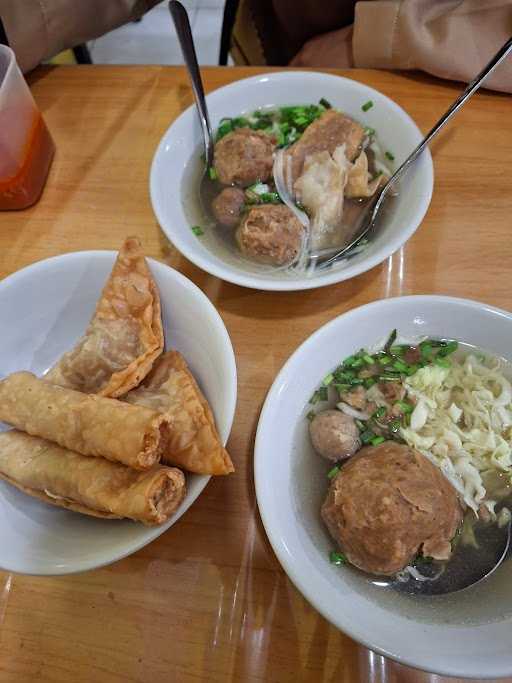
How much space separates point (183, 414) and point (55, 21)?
1329 millimetres

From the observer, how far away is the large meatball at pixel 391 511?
0.82 m

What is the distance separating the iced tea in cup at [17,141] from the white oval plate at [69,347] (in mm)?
421

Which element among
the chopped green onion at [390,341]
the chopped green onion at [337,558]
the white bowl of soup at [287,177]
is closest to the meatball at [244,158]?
the white bowl of soup at [287,177]

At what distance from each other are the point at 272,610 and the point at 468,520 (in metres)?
0.38

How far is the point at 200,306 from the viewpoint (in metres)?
0.99

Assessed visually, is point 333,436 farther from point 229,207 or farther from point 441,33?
point 441,33

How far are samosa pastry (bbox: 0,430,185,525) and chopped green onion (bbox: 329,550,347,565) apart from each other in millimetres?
268

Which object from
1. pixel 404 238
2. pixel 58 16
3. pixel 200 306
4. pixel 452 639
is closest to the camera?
pixel 452 639

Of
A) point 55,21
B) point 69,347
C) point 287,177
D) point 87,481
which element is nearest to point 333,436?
point 87,481

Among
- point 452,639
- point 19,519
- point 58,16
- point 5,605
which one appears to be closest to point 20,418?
point 19,519

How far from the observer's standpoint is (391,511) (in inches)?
32.3

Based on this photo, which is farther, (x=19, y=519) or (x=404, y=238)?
(x=404, y=238)

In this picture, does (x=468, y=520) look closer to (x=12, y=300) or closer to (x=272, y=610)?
(x=272, y=610)

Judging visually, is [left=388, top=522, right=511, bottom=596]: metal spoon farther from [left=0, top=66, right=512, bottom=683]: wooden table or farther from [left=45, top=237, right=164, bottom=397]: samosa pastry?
[left=45, top=237, right=164, bottom=397]: samosa pastry
